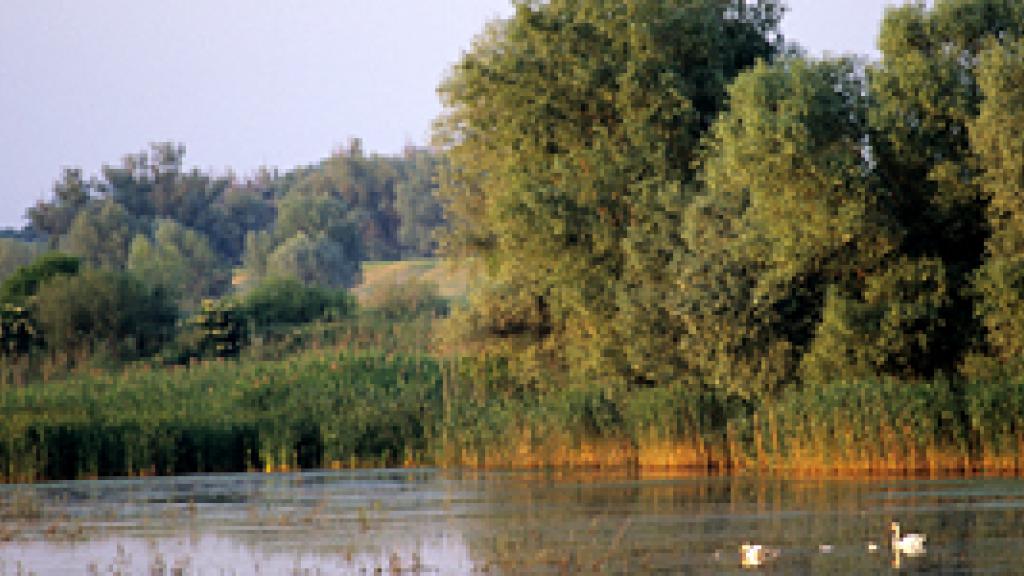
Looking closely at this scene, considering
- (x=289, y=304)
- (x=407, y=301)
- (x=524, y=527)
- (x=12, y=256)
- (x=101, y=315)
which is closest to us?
(x=524, y=527)

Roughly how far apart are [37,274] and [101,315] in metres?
7.65

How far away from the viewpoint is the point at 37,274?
253 ft

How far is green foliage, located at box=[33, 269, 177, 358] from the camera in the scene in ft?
225

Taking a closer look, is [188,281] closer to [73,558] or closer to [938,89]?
[938,89]

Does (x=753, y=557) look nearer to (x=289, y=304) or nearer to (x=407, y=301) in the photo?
(x=289, y=304)

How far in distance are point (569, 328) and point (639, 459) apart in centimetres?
514

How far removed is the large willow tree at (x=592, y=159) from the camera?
4175cm

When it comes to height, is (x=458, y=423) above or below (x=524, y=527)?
above

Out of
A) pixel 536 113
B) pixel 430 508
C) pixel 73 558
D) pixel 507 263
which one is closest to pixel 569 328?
pixel 507 263

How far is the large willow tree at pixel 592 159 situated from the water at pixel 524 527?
21.3ft

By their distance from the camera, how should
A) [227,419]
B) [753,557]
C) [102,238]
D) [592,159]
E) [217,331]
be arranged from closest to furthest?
[753,557]
[592,159]
[227,419]
[217,331]
[102,238]

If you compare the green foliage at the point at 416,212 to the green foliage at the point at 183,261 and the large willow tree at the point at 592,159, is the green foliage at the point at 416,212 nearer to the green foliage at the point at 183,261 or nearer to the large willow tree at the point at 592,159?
the green foliage at the point at 183,261

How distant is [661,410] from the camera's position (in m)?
39.4

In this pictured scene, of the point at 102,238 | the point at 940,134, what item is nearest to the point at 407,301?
the point at 102,238
